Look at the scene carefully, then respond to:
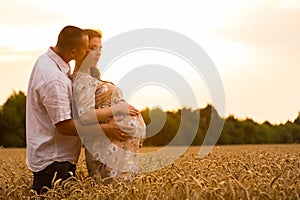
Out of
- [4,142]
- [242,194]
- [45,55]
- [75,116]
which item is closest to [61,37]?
[45,55]

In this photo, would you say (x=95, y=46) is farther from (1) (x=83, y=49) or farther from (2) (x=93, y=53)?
(1) (x=83, y=49)

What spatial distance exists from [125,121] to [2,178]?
7.46ft

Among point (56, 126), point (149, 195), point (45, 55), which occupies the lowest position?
point (149, 195)

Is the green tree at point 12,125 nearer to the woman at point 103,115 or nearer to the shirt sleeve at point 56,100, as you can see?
the woman at point 103,115

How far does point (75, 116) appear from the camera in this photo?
687cm

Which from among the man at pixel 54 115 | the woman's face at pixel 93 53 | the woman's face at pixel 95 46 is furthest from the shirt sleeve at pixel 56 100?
the woman's face at pixel 95 46

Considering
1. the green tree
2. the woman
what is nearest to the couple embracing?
the woman

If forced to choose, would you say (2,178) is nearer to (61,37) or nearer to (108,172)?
(108,172)

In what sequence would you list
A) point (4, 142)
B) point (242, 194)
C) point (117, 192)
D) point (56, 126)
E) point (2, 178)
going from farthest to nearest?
point (4, 142)
point (2, 178)
point (56, 126)
point (117, 192)
point (242, 194)

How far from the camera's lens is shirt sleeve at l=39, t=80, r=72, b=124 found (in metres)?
6.60

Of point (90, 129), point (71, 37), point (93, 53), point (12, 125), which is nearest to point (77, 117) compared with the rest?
point (90, 129)

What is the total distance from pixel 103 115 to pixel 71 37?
2.72ft

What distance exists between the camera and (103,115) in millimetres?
6676

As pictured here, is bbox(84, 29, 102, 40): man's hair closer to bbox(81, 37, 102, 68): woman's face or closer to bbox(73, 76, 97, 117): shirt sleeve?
bbox(81, 37, 102, 68): woman's face
